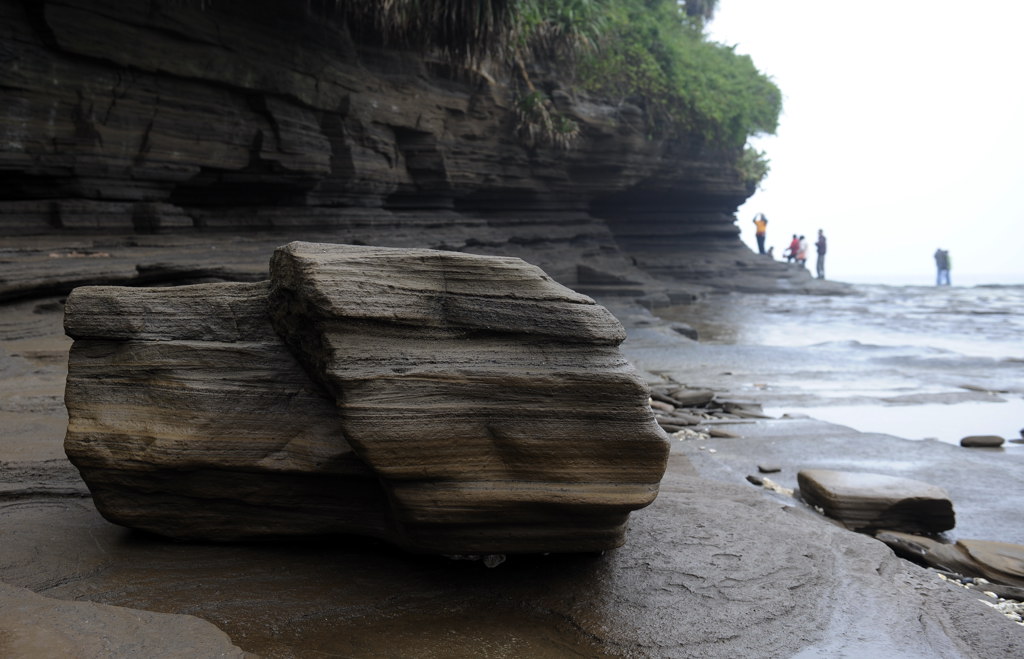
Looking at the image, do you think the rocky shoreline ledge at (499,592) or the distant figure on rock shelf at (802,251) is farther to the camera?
the distant figure on rock shelf at (802,251)

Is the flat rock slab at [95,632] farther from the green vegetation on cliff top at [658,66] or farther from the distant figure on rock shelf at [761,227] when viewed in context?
the distant figure on rock shelf at [761,227]

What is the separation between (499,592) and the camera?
9.36 feet

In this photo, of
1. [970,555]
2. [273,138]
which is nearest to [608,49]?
[273,138]

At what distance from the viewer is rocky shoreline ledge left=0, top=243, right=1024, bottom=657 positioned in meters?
2.47

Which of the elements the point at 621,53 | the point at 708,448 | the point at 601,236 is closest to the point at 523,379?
the point at 708,448

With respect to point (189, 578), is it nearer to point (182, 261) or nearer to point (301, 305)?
point (301, 305)

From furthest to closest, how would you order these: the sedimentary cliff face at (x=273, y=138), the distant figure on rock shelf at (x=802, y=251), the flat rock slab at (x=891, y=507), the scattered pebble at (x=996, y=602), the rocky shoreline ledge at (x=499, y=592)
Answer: the distant figure on rock shelf at (x=802, y=251) → the sedimentary cliff face at (x=273, y=138) → the flat rock slab at (x=891, y=507) → the scattered pebble at (x=996, y=602) → the rocky shoreline ledge at (x=499, y=592)

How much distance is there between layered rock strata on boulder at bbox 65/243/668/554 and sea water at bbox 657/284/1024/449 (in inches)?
178

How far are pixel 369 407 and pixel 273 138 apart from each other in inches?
355

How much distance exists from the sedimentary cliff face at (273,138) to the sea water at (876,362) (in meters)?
4.17

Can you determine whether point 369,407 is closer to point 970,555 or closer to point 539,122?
point 970,555

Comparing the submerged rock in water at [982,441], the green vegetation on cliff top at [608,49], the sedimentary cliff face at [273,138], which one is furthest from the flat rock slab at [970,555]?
the green vegetation on cliff top at [608,49]

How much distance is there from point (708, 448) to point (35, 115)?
24.9ft

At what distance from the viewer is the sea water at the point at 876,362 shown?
7.15 meters
